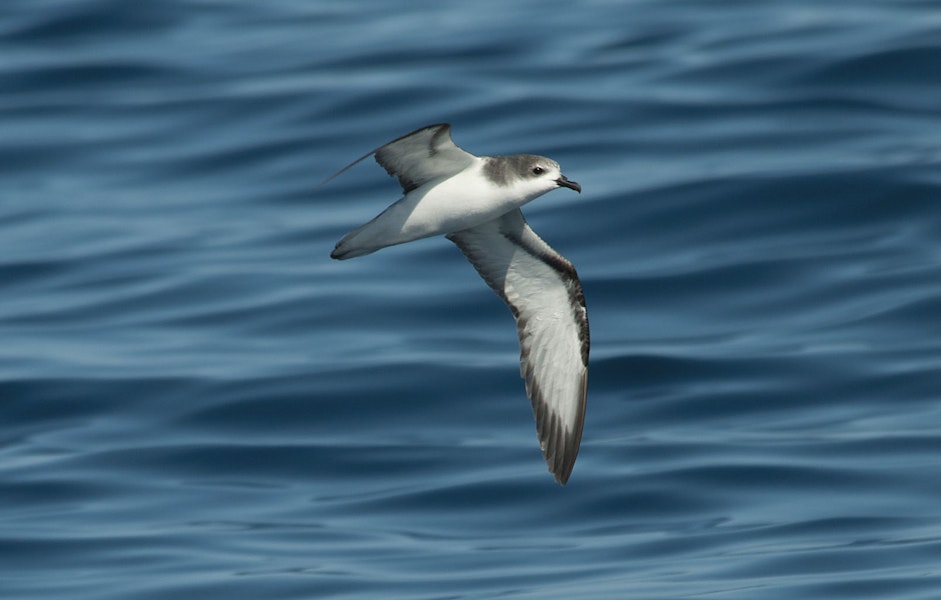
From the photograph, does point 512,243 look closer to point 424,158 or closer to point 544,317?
point 544,317

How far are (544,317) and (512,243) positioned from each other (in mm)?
708

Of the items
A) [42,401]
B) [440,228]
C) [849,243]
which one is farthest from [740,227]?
[440,228]

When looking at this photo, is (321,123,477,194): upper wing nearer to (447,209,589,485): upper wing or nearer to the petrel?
the petrel

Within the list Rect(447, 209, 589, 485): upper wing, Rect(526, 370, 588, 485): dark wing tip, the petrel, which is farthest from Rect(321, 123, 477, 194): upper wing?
Rect(526, 370, 588, 485): dark wing tip

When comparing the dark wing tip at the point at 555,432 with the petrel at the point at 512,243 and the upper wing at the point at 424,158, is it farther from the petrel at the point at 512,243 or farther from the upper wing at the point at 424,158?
the upper wing at the point at 424,158

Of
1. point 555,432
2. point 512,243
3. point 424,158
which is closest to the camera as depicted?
point 424,158

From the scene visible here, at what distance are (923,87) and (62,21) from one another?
668 inches

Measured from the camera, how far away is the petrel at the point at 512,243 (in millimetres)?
10086

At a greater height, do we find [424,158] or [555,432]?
[424,158]

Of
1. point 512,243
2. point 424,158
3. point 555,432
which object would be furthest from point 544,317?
point 424,158

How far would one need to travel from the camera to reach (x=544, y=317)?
1199 cm

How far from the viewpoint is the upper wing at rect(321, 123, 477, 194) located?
32.4 feet

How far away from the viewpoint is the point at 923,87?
83.2 ft

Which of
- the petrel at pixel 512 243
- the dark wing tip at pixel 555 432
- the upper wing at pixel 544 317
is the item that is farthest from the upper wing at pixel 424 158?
the dark wing tip at pixel 555 432
